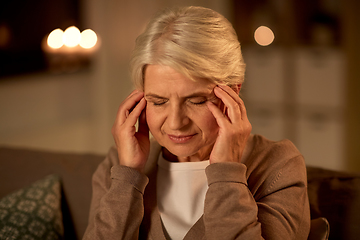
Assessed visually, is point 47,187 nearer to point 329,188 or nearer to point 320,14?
point 329,188

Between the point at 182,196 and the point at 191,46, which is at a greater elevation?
the point at 191,46

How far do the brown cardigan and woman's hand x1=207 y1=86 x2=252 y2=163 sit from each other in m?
0.04

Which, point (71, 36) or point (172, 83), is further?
point (71, 36)

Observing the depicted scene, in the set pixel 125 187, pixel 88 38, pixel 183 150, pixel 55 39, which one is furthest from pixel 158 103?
pixel 88 38

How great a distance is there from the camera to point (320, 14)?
12.0 feet

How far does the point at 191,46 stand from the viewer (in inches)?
38.7

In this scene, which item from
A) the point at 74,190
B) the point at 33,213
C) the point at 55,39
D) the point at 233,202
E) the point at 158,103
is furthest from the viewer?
the point at 55,39

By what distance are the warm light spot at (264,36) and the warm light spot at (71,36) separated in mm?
1873

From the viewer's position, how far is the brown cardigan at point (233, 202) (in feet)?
3.22

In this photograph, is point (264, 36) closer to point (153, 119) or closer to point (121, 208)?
point (153, 119)

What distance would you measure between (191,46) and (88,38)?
3.34 meters

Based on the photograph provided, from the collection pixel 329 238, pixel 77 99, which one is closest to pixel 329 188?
pixel 329 238

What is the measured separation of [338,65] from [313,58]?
0.85ft

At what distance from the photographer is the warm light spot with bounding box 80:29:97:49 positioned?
4077mm
